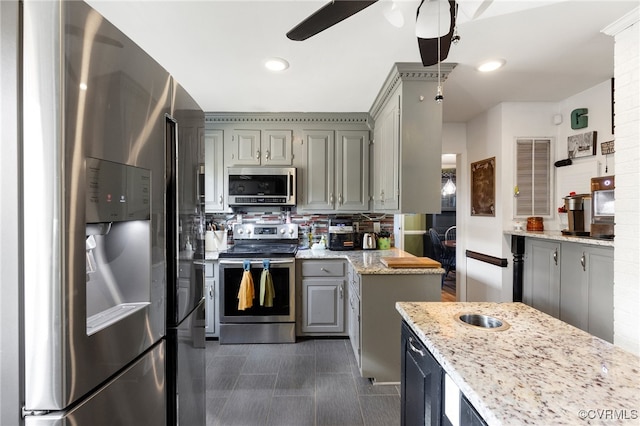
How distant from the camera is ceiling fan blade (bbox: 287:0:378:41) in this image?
3.49 ft

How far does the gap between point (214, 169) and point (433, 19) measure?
8.63ft

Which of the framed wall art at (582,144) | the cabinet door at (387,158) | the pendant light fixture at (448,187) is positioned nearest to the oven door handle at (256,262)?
the cabinet door at (387,158)

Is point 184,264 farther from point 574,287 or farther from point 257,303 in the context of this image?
point 574,287

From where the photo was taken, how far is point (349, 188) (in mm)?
3234

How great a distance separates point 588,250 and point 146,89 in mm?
3118

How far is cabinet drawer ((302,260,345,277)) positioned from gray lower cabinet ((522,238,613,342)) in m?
1.92

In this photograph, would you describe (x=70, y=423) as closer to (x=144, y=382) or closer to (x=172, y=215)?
(x=144, y=382)

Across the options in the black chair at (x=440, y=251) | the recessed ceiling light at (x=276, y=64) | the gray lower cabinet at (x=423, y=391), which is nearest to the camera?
the gray lower cabinet at (x=423, y=391)

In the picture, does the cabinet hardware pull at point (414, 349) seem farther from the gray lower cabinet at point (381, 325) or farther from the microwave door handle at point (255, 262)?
the microwave door handle at point (255, 262)

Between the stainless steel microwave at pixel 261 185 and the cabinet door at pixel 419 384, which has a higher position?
the stainless steel microwave at pixel 261 185

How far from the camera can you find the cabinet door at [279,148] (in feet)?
10.6

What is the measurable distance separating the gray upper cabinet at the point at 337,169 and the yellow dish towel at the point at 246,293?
1078 millimetres

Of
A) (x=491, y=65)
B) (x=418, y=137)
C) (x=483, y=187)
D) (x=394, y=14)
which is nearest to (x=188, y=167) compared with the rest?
(x=394, y=14)

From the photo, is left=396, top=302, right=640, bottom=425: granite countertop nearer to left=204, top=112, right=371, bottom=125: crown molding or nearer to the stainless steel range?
the stainless steel range
